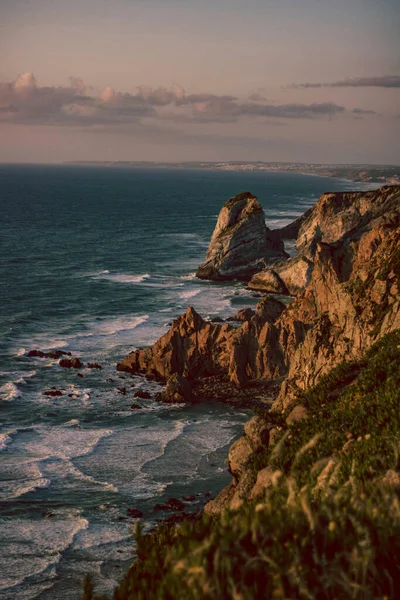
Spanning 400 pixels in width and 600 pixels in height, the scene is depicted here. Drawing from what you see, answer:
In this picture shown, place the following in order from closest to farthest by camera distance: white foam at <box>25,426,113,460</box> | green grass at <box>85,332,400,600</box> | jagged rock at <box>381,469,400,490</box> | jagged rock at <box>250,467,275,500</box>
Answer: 1. green grass at <box>85,332,400,600</box>
2. jagged rock at <box>381,469,400,490</box>
3. jagged rock at <box>250,467,275,500</box>
4. white foam at <box>25,426,113,460</box>

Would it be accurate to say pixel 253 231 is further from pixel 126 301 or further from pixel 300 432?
pixel 300 432

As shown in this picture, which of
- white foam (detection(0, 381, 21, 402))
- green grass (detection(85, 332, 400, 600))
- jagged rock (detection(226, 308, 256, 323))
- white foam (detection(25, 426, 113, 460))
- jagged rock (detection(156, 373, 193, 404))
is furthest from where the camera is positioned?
jagged rock (detection(226, 308, 256, 323))

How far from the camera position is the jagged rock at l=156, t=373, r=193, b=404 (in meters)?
45.7

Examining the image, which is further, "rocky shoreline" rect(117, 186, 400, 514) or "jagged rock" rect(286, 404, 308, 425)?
"rocky shoreline" rect(117, 186, 400, 514)

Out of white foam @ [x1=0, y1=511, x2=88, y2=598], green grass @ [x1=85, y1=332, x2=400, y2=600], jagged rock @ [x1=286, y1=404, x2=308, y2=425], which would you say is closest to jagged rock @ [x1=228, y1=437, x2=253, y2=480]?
jagged rock @ [x1=286, y1=404, x2=308, y2=425]

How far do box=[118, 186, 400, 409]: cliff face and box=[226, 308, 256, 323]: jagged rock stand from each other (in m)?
4.95

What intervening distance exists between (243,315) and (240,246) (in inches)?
1499

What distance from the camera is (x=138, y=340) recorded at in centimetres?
6066

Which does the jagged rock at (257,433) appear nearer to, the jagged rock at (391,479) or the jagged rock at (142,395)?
the jagged rock at (391,479)

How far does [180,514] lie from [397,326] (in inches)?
499

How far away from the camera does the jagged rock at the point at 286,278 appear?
80.4 m

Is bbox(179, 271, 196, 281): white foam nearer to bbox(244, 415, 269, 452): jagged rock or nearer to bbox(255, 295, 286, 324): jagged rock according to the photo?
bbox(255, 295, 286, 324): jagged rock

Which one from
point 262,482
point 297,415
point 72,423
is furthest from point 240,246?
point 262,482

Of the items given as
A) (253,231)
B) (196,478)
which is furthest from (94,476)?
(253,231)
